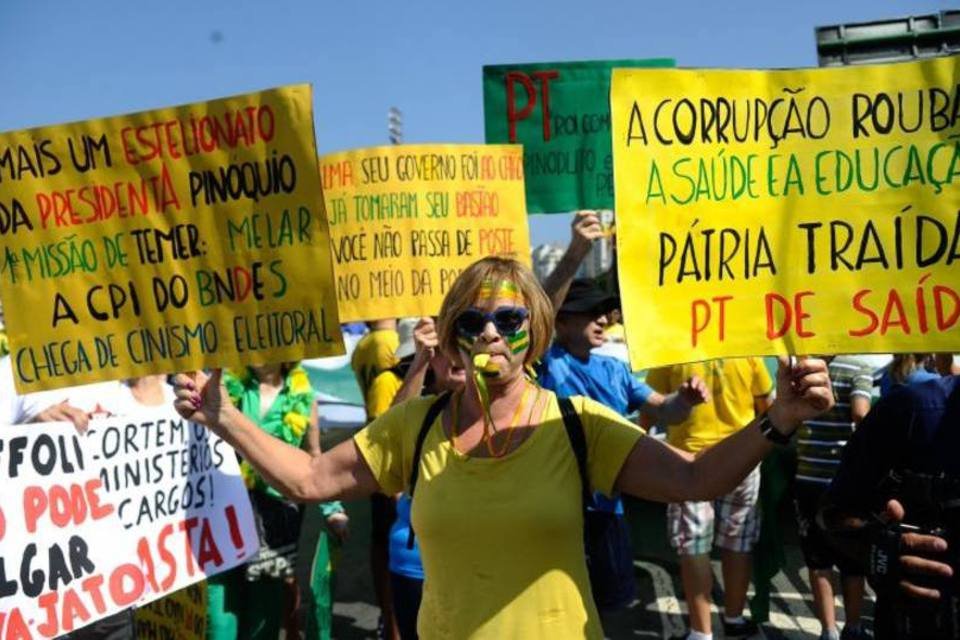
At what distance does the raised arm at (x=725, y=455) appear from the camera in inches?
78.7

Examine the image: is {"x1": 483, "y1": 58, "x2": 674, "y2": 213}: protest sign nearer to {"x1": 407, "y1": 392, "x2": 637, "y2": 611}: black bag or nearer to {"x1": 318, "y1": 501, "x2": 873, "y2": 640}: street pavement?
{"x1": 407, "y1": 392, "x2": 637, "y2": 611}: black bag

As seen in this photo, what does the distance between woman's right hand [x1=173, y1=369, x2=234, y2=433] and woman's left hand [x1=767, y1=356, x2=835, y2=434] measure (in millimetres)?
1395

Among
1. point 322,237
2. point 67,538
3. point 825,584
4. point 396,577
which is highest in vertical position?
point 322,237

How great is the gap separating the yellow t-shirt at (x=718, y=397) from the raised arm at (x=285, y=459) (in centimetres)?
291

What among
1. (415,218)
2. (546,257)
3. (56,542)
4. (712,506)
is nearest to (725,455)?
(56,542)

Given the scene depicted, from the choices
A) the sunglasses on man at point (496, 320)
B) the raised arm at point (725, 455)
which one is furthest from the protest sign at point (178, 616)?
the raised arm at point (725, 455)

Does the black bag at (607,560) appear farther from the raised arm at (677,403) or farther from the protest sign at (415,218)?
the protest sign at (415,218)

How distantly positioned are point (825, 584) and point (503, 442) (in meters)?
3.36

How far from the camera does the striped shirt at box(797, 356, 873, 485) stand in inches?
192

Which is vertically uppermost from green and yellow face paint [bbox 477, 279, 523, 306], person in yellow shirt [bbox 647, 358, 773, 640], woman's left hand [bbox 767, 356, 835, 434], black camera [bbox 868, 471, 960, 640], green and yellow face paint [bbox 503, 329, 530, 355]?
green and yellow face paint [bbox 477, 279, 523, 306]

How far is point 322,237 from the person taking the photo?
280cm

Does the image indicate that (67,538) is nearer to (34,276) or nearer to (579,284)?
(34,276)

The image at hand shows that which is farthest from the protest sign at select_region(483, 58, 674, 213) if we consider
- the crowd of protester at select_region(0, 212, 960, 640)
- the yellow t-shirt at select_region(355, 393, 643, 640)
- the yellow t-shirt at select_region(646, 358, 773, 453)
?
the yellow t-shirt at select_region(355, 393, 643, 640)

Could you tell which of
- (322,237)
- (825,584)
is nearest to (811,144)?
(322,237)
